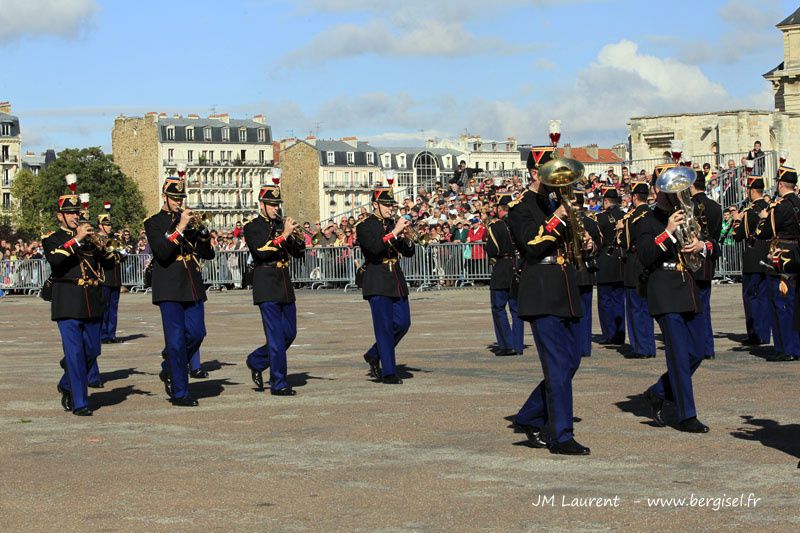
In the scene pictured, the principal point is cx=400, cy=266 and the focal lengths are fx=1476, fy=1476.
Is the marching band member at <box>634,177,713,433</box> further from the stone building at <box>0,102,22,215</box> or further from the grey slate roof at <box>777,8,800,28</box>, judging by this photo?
the stone building at <box>0,102,22,215</box>

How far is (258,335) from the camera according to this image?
2533 centimetres

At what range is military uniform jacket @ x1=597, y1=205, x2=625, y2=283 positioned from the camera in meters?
20.7

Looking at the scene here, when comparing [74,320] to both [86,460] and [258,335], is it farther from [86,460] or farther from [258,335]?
[258,335]

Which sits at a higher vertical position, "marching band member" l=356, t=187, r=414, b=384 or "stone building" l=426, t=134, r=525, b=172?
"stone building" l=426, t=134, r=525, b=172

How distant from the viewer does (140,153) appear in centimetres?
15288

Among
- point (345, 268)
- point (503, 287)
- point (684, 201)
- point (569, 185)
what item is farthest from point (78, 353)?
point (345, 268)

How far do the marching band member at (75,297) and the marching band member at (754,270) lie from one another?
28.7 ft

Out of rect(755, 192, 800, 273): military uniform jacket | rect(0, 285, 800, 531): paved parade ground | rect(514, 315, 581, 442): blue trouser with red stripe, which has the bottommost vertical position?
rect(0, 285, 800, 531): paved parade ground

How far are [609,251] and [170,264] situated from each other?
7.59 meters

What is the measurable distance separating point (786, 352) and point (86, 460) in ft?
31.6

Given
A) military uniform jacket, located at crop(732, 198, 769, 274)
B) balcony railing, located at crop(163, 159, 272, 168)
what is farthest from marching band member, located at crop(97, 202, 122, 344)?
balcony railing, located at crop(163, 159, 272, 168)

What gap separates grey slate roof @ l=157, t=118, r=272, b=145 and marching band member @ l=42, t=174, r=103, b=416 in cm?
13678

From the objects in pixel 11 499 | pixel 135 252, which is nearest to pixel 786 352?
pixel 11 499

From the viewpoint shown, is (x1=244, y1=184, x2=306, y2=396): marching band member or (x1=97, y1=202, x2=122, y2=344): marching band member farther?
(x1=97, y1=202, x2=122, y2=344): marching band member
